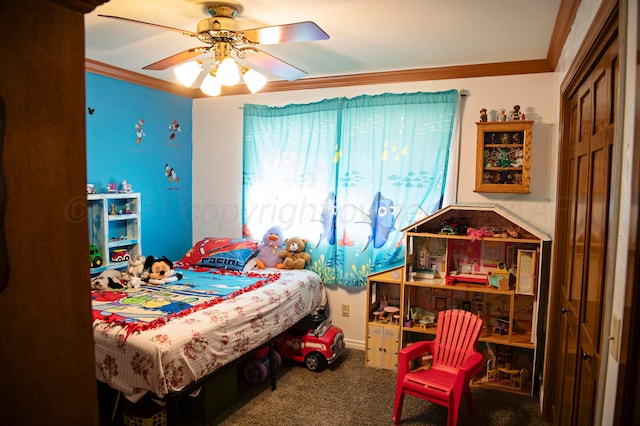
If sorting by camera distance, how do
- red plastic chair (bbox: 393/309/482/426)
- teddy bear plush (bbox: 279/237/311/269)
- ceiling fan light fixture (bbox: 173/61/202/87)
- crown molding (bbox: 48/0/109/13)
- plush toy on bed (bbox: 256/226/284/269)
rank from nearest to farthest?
1. crown molding (bbox: 48/0/109/13)
2. ceiling fan light fixture (bbox: 173/61/202/87)
3. red plastic chair (bbox: 393/309/482/426)
4. teddy bear plush (bbox: 279/237/311/269)
5. plush toy on bed (bbox: 256/226/284/269)

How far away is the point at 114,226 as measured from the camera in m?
3.68

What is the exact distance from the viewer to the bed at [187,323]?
2.20m

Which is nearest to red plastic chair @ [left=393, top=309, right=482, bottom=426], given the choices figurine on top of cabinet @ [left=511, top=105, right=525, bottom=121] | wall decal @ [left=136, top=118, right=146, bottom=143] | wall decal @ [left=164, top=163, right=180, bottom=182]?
figurine on top of cabinet @ [left=511, top=105, right=525, bottom=121]

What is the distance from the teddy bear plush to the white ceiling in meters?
1.53

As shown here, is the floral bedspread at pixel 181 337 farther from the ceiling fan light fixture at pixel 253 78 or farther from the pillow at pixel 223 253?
the ceiling fan light fixture at pixel 253 78

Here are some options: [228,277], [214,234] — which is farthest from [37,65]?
[214,234]

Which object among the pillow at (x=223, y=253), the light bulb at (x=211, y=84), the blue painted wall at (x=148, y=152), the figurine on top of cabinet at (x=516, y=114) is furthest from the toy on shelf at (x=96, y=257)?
the figurine on top of cabinet at (x=516, y=114)

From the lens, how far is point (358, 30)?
2639 mm

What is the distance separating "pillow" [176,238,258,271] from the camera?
379cm

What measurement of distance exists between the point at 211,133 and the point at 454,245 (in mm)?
2672

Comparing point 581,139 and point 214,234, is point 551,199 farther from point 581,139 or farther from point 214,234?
point 214,234

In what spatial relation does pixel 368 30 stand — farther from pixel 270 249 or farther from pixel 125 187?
pixel 125 187

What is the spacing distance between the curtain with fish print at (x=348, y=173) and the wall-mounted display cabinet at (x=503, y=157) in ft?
1.00

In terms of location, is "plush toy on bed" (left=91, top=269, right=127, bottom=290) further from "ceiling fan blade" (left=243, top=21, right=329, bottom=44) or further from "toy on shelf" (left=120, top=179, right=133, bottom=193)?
"ceiling fan blade" (left=243, top=21, right=329, bottom=44)
